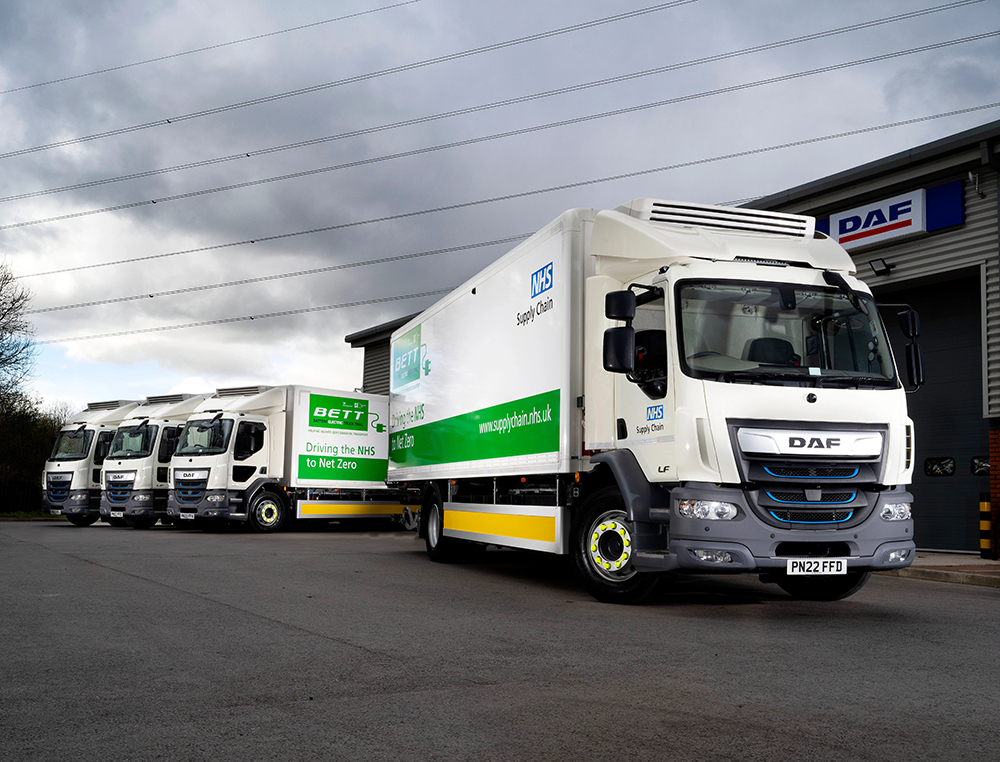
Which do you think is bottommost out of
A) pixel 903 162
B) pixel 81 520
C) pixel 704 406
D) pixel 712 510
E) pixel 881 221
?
pixel 81 520

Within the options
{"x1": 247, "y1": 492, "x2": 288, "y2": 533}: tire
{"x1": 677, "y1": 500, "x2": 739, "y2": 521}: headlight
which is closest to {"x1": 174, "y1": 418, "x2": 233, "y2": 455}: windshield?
{"x1": 247, "y1": 492, "x2": 288, "y2": 533}: tire

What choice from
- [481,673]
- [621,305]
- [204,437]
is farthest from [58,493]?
[481,673]

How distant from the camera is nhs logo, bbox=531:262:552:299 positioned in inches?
393

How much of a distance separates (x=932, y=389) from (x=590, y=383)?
33.5ft

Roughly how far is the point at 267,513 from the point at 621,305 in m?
16.9

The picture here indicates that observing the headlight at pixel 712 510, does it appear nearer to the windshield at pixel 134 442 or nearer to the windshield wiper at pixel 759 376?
the windshield wiper at pixel 759 376

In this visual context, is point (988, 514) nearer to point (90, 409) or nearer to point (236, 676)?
point (236, 676)

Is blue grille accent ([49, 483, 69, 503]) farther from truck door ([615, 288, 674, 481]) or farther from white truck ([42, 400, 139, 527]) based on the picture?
truck door ([615, 288, 674, 481])

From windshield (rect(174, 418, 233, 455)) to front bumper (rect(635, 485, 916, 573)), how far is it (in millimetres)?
17003

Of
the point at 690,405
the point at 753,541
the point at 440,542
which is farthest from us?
the point at 440,542

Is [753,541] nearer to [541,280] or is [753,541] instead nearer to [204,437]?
[541,280]

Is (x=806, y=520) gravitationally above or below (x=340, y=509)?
above

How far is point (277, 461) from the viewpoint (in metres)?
23.3

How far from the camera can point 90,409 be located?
2961cm
